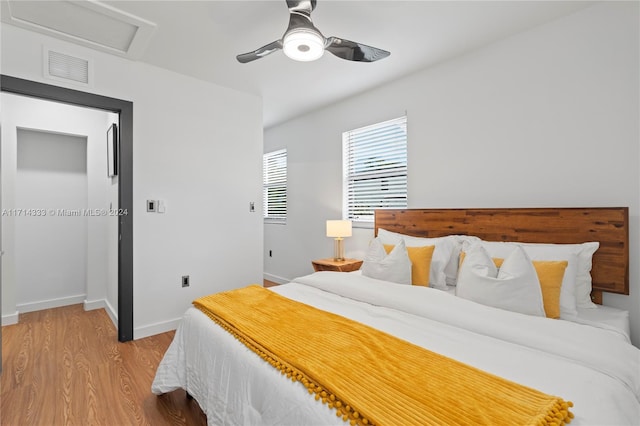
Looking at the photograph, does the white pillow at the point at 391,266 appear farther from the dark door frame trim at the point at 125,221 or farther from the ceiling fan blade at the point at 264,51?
the dark door frame trim at the point at 125,221

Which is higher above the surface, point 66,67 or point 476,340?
point 66,67

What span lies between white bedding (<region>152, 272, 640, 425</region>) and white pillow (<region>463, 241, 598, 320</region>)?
23 centimetres

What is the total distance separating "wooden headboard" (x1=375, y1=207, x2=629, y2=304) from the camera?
1.99 meters

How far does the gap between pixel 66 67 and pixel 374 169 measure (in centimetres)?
301

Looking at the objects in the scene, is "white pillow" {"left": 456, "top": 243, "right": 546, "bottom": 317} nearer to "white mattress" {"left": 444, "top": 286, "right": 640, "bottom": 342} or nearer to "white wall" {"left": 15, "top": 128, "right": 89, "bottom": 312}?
"white mattress" {"left": 444, "top": 286, "right": 640, "bottom": 342}

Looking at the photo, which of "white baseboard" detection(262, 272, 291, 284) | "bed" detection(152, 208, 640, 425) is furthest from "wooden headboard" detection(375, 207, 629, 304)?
"white baseboard" detection(262, 272, 291, 284)

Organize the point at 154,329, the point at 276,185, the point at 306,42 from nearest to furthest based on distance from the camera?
the point at 306,42
the point at 154,329
the point at 276,185

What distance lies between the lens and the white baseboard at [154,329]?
2939 millimetres

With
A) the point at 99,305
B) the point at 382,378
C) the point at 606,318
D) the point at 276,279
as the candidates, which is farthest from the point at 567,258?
the point at 99,305

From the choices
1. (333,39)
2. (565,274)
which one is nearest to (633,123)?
(565,274)

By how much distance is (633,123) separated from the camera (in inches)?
79.3

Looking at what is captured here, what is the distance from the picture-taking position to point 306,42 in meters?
1.90

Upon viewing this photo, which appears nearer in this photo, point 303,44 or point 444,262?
point 303,44

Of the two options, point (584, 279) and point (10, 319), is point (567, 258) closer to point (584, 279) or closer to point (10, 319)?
point (584, 279)
